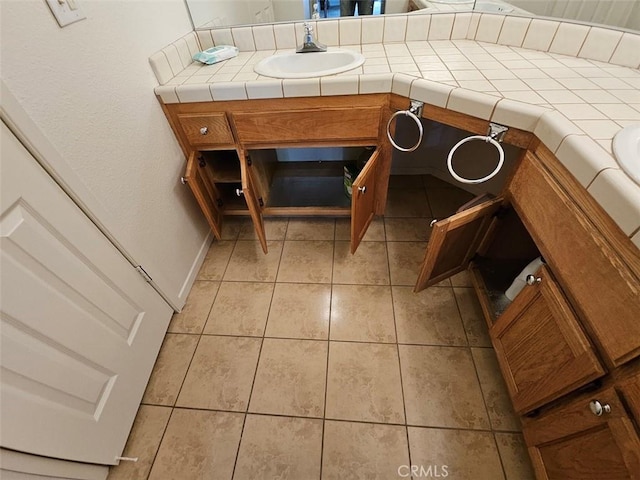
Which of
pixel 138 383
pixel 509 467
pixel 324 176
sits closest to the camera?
pixel 509 467

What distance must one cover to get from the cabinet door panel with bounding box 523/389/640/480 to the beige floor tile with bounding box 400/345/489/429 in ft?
0.63

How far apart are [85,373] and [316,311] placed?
0.81 meters

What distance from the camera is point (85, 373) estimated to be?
82cm

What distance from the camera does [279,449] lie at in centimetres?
94

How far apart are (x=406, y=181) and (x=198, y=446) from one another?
5.61 feet

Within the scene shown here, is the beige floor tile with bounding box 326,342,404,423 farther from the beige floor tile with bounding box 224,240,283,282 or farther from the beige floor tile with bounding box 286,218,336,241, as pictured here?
the beige floor tile with bounding box 286,218,336,241

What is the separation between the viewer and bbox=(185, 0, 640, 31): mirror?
3.29 ft

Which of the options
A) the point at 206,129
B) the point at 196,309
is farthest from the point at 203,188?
the point at 196,309

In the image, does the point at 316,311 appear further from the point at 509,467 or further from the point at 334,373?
the point at 509,467

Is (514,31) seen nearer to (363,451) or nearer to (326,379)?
(326,379)

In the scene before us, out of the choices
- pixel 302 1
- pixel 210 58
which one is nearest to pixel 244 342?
pixel 210 58

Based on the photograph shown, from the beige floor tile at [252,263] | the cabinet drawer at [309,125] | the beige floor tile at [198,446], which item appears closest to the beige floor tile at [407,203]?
the cabinet drawer at [309,125]

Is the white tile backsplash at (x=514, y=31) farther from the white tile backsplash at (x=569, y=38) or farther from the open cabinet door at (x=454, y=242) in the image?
the open cabinet door at (x=454, y=242)

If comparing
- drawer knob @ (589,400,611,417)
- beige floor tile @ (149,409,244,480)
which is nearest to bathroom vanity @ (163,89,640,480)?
drawer knob @ (589,400,611,417)
